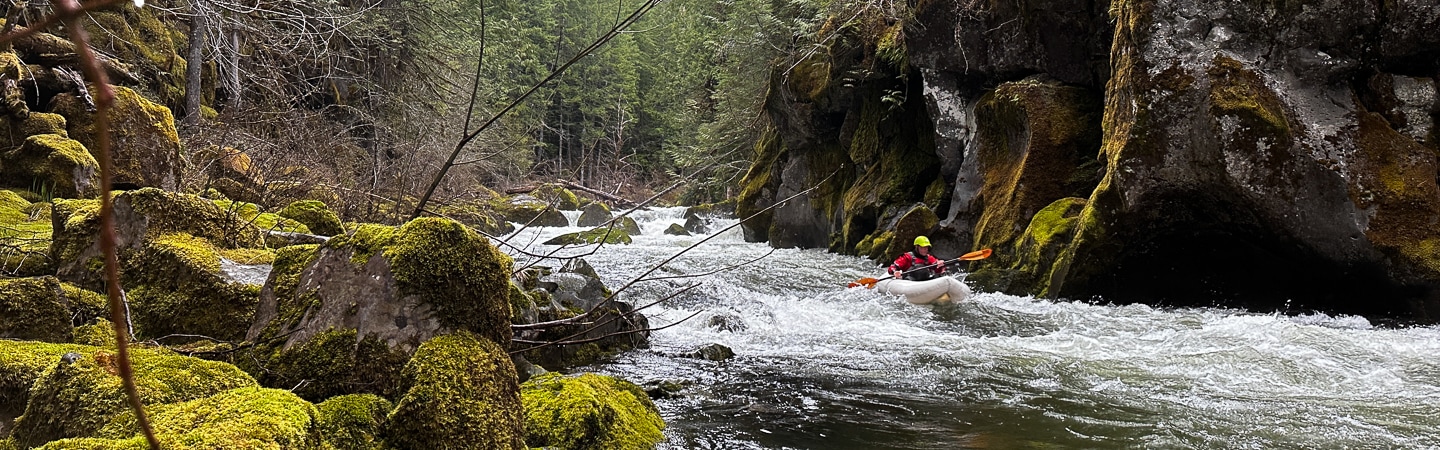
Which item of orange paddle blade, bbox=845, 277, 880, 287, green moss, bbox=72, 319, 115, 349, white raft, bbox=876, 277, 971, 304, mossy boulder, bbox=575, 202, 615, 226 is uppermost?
green moss, bbox=72, 319, 115, 349

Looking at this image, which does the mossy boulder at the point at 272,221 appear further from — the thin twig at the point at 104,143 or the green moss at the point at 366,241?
the thin twig at the point at 104,143

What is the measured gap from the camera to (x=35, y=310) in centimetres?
343

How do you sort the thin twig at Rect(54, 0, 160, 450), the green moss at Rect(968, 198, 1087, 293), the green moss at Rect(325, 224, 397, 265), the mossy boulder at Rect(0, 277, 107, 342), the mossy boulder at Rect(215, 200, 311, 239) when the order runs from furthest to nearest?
1. the green moss at Rect(968, 198, 1087, 293)
2. the mossy boulder at Rect(215, 200, 311, 239)
3. the mossy boulder at Rect(0, 277, 107, 342)
4. the green moss at Rect(325, 224, 397, 265)
5. the thin twig at Rect(54, 0, 160, 450)

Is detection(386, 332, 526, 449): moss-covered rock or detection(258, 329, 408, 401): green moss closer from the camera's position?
detection(386, 332, 526, 449): moss-covered rock

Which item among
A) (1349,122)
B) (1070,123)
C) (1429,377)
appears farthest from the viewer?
(1070,123)

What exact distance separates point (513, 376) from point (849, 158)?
15214 mm

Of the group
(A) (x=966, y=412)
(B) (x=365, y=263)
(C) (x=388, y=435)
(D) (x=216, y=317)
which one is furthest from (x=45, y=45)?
(A) (x=966, y=412)

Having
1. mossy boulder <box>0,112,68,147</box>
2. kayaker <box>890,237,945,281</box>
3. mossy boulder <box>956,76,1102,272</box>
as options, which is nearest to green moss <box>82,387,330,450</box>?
mossy boulder <box>0,112,68,147</box>

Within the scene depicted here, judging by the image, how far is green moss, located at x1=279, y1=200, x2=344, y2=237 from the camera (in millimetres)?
6832

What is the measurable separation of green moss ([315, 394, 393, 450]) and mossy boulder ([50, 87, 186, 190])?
6087 mm

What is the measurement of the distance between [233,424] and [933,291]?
8.24 m

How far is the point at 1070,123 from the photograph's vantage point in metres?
11.5

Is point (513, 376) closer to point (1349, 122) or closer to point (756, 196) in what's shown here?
point (1349, 122)

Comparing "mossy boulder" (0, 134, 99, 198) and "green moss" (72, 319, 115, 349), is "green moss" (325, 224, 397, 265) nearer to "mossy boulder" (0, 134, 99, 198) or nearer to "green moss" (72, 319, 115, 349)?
"green moss" (72, 319, 115, 349)
